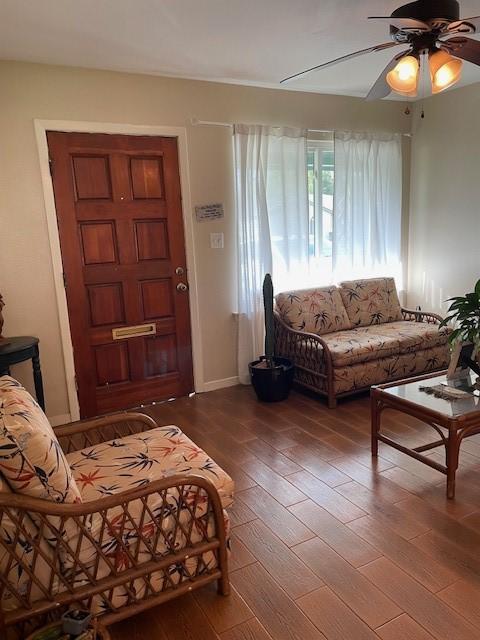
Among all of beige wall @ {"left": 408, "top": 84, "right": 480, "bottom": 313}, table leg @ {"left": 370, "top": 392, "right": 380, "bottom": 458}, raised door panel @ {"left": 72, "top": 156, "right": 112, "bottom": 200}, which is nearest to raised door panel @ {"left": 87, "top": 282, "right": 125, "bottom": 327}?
raised door panel @ {"left": 72, "top": 156, "right": 112, "bottom": 200}

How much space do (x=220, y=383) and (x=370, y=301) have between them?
62.7 inches

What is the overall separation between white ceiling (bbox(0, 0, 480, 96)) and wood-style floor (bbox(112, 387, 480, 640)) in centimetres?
252

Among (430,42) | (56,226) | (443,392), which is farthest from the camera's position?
(56,226)

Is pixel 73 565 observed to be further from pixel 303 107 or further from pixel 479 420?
pixel 303 107

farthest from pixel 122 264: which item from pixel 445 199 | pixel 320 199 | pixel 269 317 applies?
pixel 445 199

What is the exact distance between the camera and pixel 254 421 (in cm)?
348

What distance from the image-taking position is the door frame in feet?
10.8

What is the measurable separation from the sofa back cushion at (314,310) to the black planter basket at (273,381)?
400 millimetres

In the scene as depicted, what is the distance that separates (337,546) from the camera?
6.84 ft

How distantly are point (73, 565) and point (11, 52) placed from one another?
2.99 metres

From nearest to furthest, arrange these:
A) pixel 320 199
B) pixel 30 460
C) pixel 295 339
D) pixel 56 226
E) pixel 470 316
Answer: pixel 30 460 → pixel 470 316 → pixel 56 226 → pixel 295 339 → pixel 320 199

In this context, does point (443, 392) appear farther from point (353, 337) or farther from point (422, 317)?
point (422, 317)

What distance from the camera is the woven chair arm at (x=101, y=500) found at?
4.65 feet

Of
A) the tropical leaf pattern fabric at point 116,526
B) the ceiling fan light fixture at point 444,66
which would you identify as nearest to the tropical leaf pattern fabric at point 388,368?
the tropical leaf pattern fabric at point 116,526
